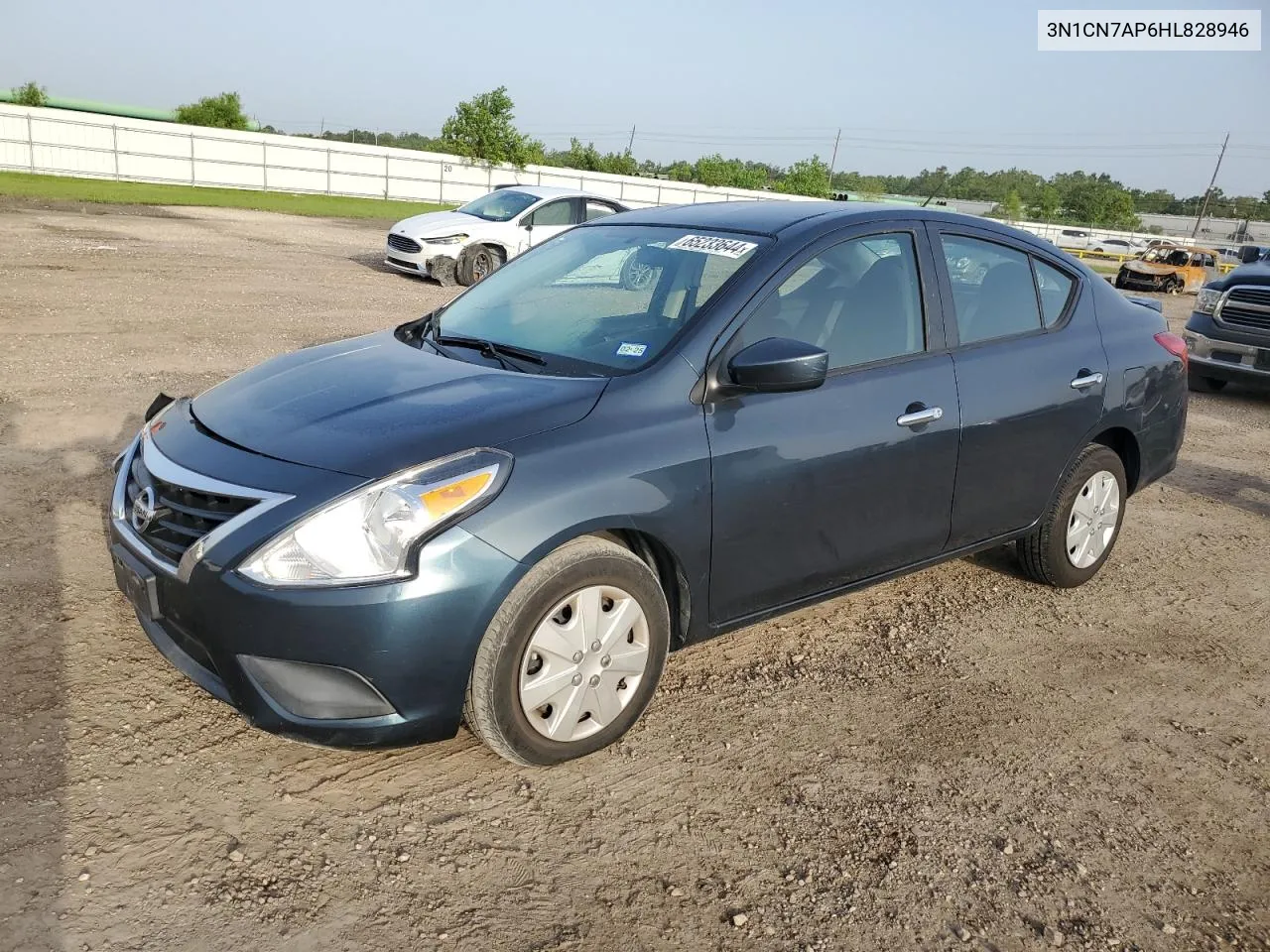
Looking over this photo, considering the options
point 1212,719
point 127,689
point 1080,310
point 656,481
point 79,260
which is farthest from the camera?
point 79,260

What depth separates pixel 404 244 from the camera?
53.1 feet

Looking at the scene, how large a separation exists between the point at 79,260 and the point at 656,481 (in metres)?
13.2

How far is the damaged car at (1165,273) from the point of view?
97.6 ft

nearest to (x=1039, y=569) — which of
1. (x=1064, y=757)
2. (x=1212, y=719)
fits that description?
(x=1212, y=719)

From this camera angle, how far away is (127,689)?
3.57 metres

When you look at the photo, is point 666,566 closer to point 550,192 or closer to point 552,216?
point 552,216

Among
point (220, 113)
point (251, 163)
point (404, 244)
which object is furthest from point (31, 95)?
point (404, 244)

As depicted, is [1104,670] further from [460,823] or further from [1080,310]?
[460,823]

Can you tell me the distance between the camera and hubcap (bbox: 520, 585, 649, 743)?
3.12m

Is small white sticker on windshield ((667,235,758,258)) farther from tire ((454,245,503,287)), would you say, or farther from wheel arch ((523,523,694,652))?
tire ((454,245,503,287))

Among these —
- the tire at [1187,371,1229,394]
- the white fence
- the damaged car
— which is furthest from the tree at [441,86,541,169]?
the tire at [1187,371,1229,394]

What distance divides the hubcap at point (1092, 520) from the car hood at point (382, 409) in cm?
276

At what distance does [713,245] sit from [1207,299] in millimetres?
9247

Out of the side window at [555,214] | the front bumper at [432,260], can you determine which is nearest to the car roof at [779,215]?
the front bumper at [432,260]
